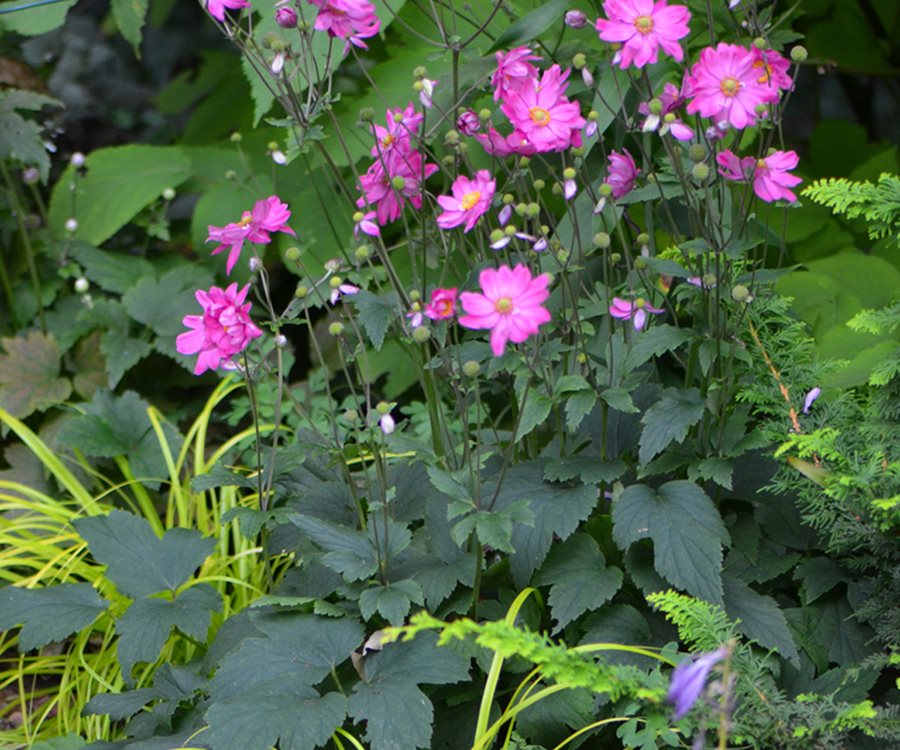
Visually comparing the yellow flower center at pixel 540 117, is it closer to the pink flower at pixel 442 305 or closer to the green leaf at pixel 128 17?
the pink flower at pixel 442 305

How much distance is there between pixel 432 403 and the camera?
1.69m

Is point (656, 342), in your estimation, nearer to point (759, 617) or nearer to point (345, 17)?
point (759, 617)

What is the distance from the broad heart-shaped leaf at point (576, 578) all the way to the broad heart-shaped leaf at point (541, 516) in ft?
0.15

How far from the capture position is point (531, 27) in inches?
63.7

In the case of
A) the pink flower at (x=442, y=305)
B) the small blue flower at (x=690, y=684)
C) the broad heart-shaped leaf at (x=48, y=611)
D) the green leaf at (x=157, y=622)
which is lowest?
the green leaf at (x=157, y=622)

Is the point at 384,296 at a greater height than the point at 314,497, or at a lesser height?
greater

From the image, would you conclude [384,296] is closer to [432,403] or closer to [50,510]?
[432,403]

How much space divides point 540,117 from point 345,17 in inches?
12.0

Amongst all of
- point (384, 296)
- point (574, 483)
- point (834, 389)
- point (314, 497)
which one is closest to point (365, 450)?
point (314, 497)

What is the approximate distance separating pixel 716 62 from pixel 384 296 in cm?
60

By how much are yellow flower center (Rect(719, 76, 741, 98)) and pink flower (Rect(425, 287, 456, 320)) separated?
43 centimetres

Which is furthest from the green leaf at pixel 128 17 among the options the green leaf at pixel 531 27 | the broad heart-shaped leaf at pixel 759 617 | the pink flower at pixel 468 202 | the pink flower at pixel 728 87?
the broad heart-shaped leaf at pixel 759 617

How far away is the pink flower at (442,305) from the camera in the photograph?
1330mm

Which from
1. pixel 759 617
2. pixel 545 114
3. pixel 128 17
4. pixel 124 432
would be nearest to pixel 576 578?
pixel 759 617
